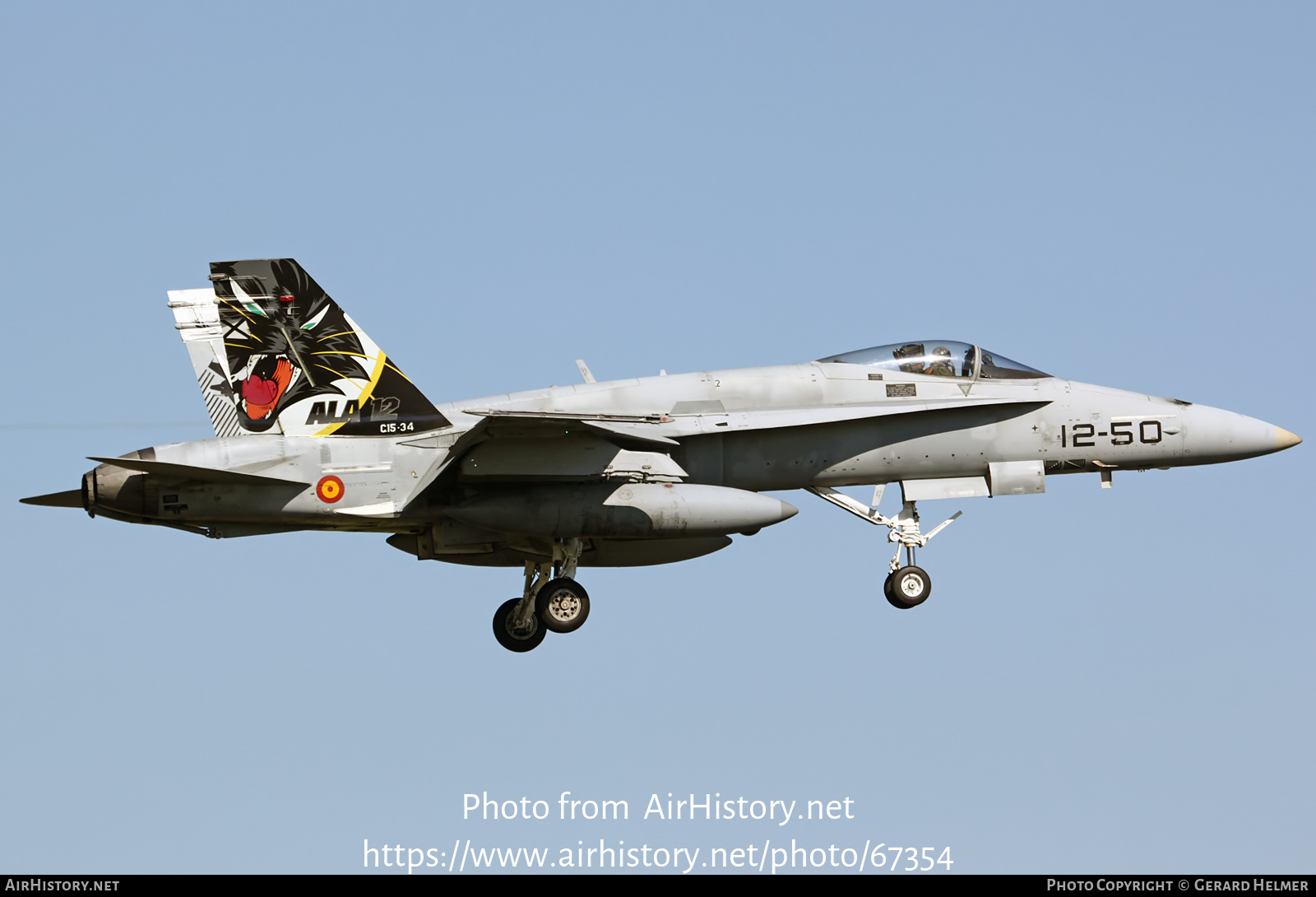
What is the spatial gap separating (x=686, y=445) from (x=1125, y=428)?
17.7ft

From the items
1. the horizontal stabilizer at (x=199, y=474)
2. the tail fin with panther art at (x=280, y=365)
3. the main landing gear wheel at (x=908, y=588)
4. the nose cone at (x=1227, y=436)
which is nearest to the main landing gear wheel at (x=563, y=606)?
the tail fin with panther art at (x=280, y=365)

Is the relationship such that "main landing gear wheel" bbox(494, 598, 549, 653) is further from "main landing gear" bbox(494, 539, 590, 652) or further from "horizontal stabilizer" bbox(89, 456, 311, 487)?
"horizontal stabilizer" bbox(89, 456, 311, 487)

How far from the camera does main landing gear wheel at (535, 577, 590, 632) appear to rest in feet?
67.1

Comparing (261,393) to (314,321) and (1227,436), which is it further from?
(1227,436)

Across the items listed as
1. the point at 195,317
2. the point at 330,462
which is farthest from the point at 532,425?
the point at 195,317

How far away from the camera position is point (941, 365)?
69.8 ft

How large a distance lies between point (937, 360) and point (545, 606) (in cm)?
553

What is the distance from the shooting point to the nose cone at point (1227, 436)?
21.5 m

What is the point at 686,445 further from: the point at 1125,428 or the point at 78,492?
the point at 78,492

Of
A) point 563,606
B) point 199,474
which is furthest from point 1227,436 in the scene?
point 199,474

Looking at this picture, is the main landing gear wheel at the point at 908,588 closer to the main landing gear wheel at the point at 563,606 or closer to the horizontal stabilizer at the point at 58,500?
the main landing gear wheel at the point at 563,606

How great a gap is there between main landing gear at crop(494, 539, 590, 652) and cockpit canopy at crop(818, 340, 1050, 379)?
3.92m

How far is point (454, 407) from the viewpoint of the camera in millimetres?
20562
